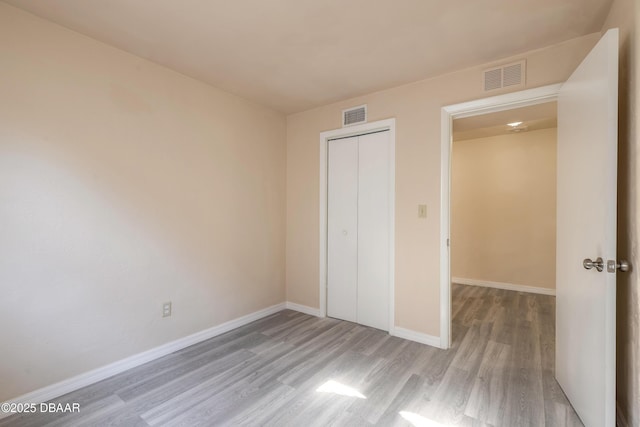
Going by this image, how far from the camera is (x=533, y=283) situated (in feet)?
14.8

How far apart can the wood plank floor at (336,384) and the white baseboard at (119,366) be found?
0.06 meters

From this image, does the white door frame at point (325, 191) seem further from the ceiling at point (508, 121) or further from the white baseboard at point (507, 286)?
the white baseboard at point (507, 286)

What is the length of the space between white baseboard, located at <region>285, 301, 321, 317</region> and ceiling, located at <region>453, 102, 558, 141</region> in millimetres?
2882

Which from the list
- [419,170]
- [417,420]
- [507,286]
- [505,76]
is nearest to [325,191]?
[419,170]

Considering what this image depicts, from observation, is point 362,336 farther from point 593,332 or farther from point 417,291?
point 593,332

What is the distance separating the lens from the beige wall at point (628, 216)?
1.41 meters

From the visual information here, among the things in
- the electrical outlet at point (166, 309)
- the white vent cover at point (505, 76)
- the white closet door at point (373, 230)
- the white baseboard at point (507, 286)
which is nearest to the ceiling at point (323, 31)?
the white vent cover at point (505, 76)

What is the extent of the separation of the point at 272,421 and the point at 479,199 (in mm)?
4664

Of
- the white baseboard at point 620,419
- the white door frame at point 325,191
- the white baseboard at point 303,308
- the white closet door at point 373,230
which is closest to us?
the white baseboard at point 620,419

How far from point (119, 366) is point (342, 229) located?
241 cm

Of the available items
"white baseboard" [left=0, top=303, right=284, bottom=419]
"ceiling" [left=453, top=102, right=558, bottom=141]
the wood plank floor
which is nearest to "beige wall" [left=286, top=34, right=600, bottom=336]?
the wood plank floor

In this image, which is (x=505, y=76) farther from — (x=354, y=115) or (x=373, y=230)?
(x=373, y=230)

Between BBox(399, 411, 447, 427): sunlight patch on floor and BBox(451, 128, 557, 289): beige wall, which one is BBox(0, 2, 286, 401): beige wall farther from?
BBox(451, 128, 557, 289): beige wall

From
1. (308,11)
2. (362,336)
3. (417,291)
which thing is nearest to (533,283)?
(417,291)
